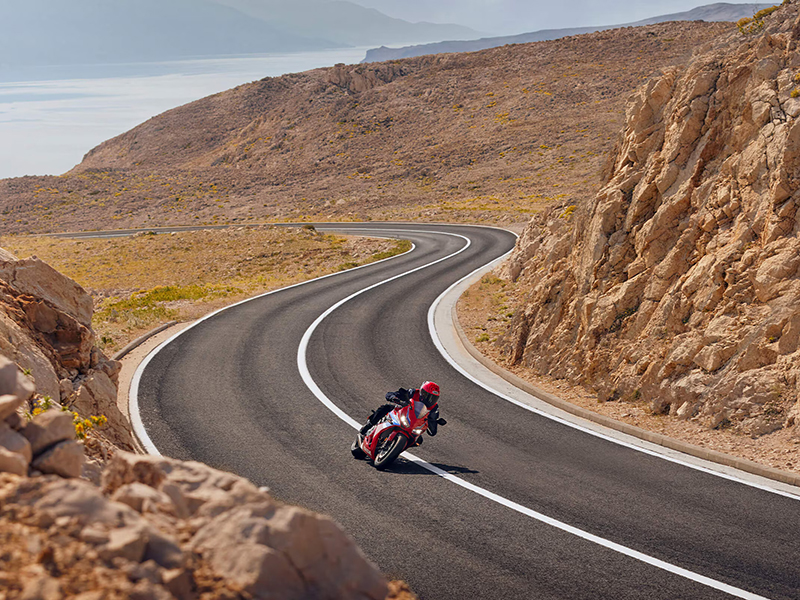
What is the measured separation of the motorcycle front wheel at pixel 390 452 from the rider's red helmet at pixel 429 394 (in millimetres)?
744

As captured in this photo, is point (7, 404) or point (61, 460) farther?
point (61, 460)

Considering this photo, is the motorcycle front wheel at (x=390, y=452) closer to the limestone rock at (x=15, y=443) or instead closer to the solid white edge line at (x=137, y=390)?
the solid white edge line at (x=137, y=390)

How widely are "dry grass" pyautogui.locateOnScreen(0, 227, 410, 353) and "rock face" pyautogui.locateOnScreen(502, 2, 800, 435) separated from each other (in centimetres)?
1487

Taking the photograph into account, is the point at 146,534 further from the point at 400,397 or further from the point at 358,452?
the point at 358,452

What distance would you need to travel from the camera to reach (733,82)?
1345 centimetres

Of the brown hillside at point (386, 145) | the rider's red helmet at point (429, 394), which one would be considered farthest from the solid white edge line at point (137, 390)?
the brown hillside at point (386, 145)

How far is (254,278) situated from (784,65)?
95.4 ft

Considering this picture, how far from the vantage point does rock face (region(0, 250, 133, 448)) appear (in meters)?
9.11

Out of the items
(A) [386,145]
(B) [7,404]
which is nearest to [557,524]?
(B) [7,404]

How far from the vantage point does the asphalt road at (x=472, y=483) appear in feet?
24.5

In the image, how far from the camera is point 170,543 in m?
3.37

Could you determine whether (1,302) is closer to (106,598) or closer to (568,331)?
(106,598)

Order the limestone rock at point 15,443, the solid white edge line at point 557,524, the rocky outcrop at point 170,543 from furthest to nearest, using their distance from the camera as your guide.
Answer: the solid white edge line at point 557,524 → the limestone rock at point 15,443 → the rocky outcrop at point 170,543

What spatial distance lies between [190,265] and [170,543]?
41170mm
